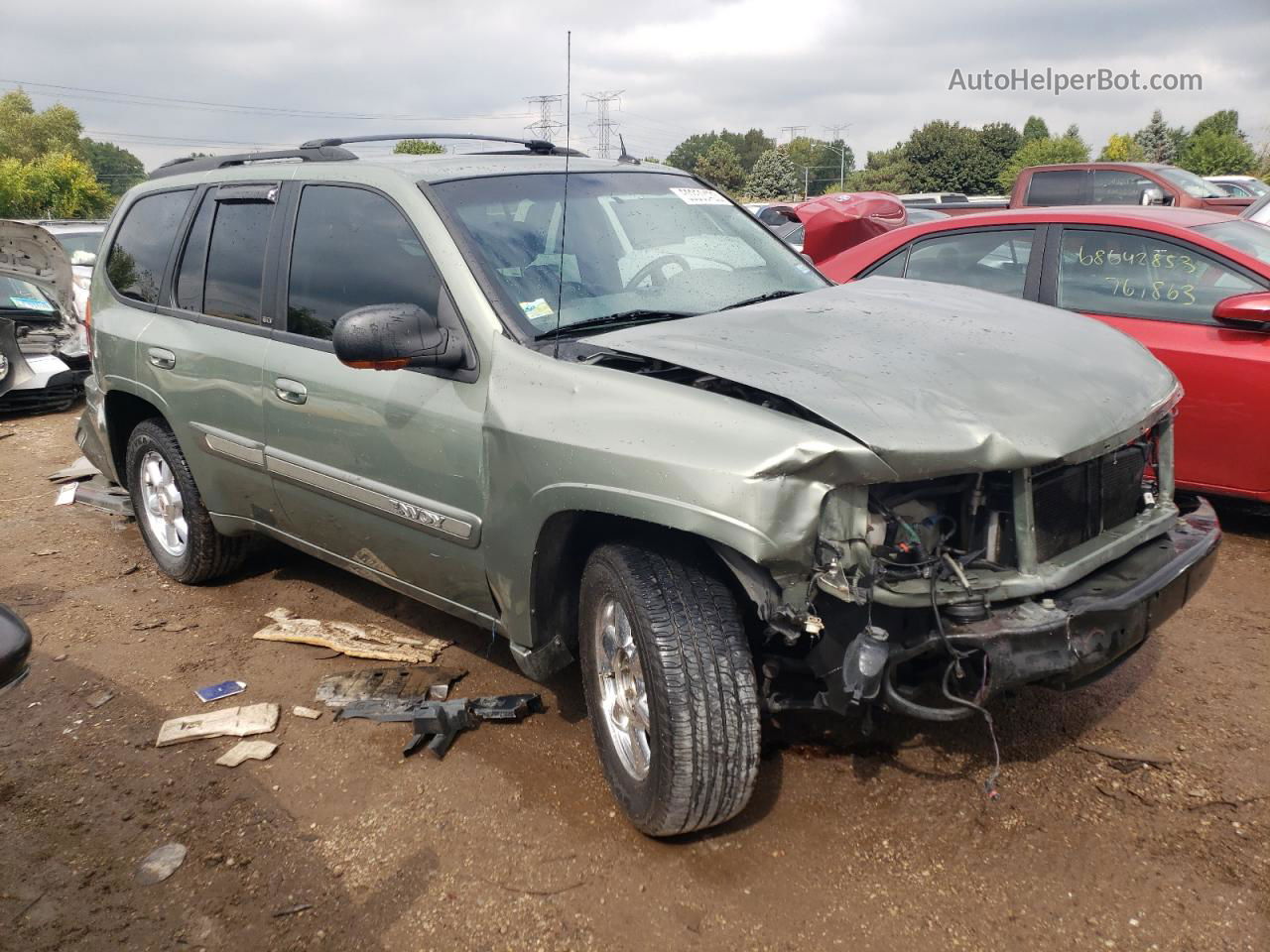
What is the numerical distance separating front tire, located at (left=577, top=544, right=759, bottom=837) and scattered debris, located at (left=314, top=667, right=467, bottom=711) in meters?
1.22

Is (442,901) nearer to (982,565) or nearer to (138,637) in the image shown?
(982,565)

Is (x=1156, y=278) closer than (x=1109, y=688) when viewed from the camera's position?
No

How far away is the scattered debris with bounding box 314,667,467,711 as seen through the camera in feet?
12.3

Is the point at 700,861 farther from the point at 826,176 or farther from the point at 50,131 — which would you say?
the point at 826,176

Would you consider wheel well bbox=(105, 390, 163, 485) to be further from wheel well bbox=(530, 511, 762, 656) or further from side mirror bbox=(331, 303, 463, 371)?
wheel well bbox=(530, 511, 762, 656)

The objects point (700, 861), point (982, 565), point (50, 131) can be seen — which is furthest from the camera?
point (50, 131)

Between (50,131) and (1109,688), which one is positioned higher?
(50,131)

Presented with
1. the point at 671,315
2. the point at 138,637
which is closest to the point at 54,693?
the point at 138,637

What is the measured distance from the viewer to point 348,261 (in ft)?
11.6

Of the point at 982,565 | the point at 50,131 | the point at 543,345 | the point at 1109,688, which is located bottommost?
the point at 1109,688

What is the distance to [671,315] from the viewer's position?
3250mm

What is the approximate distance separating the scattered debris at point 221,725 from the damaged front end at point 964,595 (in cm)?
192

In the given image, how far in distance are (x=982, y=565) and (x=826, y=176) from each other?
100574 millimetres

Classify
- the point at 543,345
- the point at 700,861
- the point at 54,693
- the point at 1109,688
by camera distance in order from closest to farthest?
the point at 700,861, the point at 543,345, the point at 1109,688, the point at 54,693
